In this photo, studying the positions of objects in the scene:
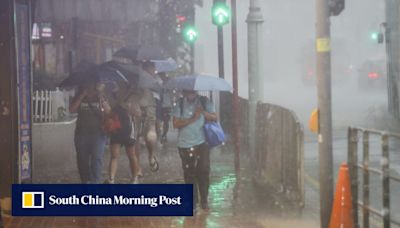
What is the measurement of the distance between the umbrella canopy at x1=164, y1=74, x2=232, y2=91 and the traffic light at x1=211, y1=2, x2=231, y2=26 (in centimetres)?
291

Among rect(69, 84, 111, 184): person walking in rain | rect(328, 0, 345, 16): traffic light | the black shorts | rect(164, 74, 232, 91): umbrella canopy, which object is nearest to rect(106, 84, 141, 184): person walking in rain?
the black shorts

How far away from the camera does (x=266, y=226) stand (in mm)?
8289

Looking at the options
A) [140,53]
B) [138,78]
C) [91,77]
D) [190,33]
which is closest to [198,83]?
[91,77]

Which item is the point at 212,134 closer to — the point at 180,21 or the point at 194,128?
the point at 194,128

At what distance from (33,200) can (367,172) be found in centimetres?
410

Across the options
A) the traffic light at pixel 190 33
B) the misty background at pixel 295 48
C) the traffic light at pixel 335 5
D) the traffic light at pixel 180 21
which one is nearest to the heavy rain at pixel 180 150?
the traffic light at pixel 335 5

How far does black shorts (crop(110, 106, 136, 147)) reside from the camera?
33.9 feet

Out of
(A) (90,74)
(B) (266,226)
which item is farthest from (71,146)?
(B) (266,226)

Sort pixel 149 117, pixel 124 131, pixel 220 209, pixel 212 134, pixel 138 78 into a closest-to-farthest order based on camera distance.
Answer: pixel 212 134 → pixel 220 209 → pixel 124 131 → pixel 138 78 → pixel 149 117

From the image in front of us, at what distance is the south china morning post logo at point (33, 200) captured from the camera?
8367 mm

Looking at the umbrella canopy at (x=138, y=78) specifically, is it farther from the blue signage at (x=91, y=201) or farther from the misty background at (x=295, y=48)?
the misty background at (x=295, y=48)

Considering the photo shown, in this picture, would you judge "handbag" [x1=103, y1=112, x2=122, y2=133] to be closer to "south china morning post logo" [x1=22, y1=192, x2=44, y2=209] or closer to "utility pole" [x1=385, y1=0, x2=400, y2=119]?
"south china morning post logo" [x1=22, y1=192, x2=44, y2=209]

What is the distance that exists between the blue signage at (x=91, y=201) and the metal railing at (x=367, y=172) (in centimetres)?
247

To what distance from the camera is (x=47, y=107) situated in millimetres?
13844
